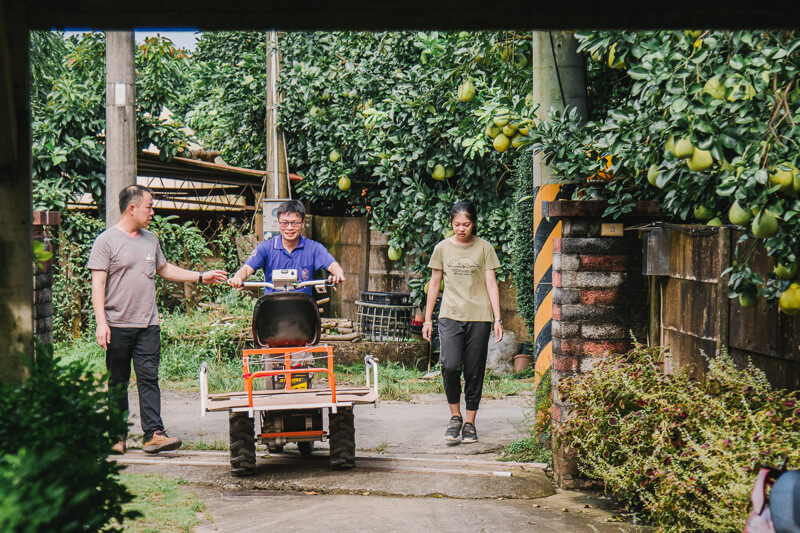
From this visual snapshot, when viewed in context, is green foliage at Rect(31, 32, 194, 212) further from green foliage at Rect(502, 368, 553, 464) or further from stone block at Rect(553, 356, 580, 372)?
stone block at Rect(553, 356, 580, 372)

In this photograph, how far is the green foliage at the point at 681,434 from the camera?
3641 millimetres

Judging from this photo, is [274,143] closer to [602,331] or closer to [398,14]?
[602,331]

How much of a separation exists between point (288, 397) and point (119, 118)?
154 inches

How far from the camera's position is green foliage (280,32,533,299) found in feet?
34.4

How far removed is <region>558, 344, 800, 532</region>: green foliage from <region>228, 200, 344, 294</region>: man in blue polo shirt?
224 centimetres

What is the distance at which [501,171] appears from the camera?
1122 cm

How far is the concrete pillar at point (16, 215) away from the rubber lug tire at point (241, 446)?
2.69 m

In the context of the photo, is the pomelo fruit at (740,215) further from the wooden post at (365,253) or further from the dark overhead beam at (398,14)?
the wooden post at (365,253)

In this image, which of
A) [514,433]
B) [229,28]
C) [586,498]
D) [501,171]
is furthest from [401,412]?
[229,28]

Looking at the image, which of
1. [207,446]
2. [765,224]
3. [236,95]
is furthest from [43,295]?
[236,95]

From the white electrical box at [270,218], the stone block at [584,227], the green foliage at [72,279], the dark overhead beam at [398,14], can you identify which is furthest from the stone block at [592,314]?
the green foliage at [72,279]

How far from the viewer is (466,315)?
6840mm

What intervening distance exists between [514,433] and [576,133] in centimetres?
268

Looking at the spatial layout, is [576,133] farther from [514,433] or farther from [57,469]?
[57,469]
